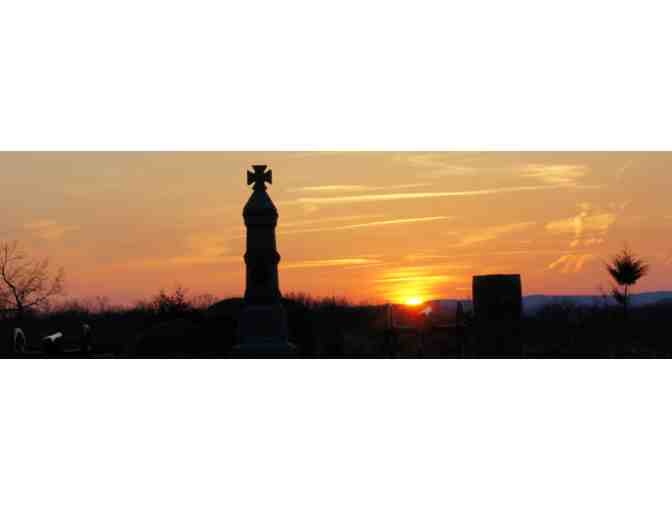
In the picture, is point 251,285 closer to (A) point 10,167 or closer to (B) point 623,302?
(A) point 10,167

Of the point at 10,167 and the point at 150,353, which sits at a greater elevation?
the point at 10,167

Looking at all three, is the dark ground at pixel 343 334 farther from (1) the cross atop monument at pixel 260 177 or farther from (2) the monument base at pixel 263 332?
(1) the cross atop monument at pixel 260 177

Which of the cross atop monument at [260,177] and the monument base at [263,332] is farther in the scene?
the monument base at [263,332]

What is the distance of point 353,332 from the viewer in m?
21.2

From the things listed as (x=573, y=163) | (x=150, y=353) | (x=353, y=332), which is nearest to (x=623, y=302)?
(x=573, y=163)

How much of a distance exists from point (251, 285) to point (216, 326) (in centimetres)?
102

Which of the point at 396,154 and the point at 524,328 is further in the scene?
the point at 524,328

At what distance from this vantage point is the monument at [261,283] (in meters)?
20.7

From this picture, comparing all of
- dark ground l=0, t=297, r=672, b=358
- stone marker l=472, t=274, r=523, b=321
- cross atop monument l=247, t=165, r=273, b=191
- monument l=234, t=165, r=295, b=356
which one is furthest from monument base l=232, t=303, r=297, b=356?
stone marker l=472, t=274, r=523, b=321

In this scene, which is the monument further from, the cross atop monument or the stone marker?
the stone marker

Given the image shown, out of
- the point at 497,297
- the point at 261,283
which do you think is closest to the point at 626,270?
the point at 497,297

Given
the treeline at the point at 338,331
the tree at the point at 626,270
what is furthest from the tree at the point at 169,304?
the tree at the point at 626,270

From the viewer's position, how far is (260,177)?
20.6 metres

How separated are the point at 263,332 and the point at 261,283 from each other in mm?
917
